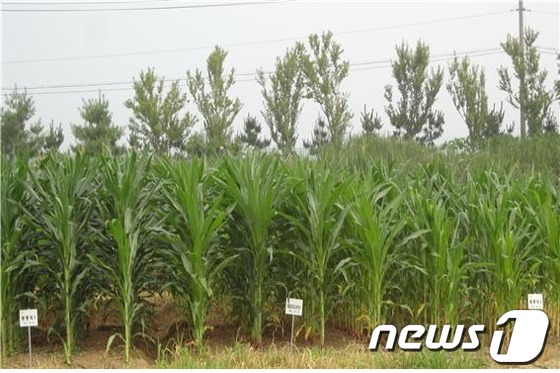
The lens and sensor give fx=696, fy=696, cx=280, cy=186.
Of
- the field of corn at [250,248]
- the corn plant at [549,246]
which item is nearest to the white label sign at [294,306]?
the field of corn at [250,248]

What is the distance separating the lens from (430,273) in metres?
4.94

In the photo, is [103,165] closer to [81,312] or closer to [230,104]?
[81,312]

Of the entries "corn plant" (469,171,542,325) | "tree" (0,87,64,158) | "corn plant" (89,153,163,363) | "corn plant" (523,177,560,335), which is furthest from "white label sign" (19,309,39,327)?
"tree" (0,87,64,158)

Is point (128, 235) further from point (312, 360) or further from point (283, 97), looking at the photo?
point (283, 97)

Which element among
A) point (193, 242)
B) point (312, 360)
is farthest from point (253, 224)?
point (312, 360)

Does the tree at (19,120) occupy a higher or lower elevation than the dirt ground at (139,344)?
higher

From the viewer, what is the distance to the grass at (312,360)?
4281 mm

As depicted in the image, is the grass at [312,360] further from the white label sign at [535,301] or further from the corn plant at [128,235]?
the white label sign at [535,301]

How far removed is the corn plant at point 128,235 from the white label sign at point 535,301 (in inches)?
104

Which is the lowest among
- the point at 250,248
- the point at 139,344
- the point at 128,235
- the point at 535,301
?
the point at 139,344

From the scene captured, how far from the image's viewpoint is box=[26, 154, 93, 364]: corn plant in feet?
14.4

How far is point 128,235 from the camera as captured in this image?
438cm

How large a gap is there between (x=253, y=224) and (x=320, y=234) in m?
0.46

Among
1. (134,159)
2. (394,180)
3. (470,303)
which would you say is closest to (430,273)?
(470,303)
